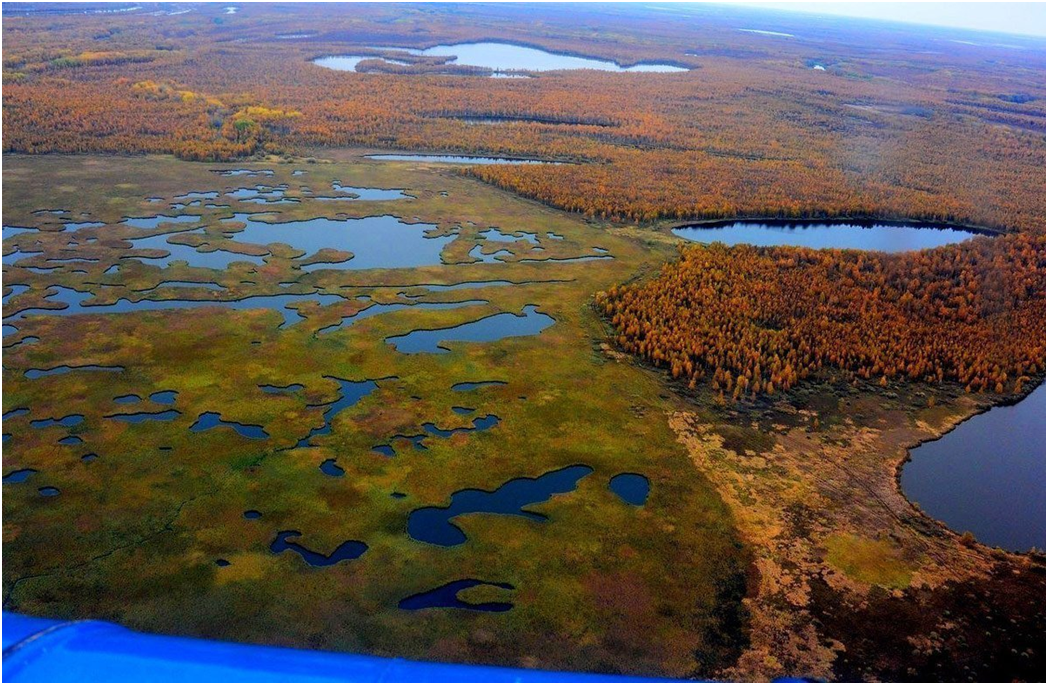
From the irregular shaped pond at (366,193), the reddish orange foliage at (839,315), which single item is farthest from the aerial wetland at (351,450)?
the irregular shaped pond at (366,193)

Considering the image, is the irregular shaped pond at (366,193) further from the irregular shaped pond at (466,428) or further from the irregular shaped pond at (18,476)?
the irregular shaped pond at (18,476)

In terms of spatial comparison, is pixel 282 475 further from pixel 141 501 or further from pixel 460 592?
pixel 460 592

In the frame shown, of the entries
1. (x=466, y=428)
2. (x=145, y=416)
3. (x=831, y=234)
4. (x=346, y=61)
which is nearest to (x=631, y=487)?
(x=466, y=428)

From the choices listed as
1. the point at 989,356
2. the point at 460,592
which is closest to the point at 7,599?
the point at 460,592

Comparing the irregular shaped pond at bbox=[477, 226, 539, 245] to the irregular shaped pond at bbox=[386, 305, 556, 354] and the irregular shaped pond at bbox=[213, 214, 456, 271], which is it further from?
the irregular shaped pond at bbox=[386, 305, 556, 354]

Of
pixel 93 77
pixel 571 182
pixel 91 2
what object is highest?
pixel 91 2
